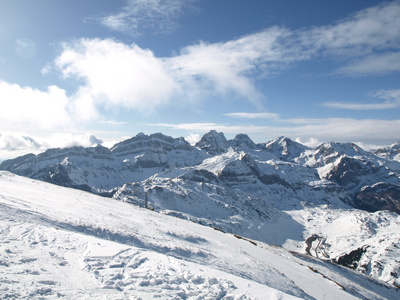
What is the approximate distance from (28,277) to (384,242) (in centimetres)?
21728

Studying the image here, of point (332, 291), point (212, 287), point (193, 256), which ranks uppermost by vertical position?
point (212, 287)

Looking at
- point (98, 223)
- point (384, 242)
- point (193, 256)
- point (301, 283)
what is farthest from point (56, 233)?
point (384, 242)

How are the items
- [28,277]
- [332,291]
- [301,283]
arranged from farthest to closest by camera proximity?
[332,291], [301,283], [28,277]

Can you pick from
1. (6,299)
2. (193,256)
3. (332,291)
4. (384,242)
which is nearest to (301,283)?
(332,291)

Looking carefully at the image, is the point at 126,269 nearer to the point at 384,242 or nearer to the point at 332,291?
the point at 332,291

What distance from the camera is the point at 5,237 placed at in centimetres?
1611

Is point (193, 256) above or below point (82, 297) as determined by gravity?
below

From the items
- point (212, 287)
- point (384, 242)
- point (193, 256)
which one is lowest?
point (384, 242)

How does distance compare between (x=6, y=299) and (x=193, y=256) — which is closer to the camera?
(x=6, y=299)

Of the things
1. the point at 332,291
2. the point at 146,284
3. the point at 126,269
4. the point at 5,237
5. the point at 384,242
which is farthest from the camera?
the point at 384,242

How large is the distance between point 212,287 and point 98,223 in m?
16.7

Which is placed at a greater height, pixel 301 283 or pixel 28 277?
pixel 28 277

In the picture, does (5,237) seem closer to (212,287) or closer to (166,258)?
(166,258)

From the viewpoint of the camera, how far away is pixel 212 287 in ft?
43.5
